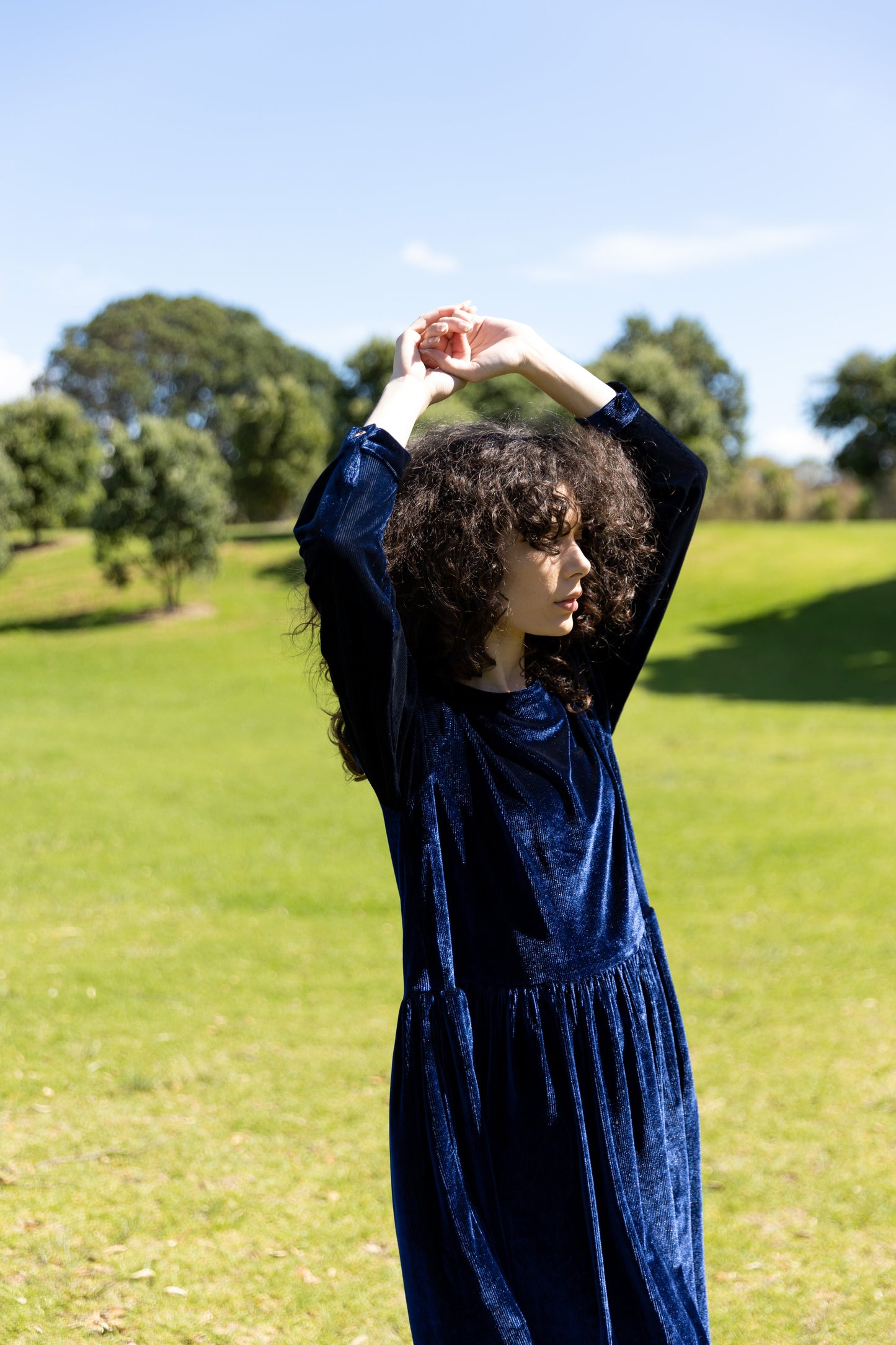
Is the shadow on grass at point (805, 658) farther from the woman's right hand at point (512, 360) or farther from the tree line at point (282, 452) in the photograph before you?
the woman's right hand at point (512, 360)

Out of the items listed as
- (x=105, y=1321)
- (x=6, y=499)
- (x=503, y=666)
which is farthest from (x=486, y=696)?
(x=6, y=499)

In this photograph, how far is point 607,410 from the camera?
6.99ft

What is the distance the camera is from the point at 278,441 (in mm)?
35938

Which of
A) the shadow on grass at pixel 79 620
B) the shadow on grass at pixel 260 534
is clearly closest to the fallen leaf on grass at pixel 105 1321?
the shadow on grass at pixel 79 620

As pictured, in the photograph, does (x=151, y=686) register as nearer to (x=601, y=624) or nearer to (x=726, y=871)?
(x=726, y=871)

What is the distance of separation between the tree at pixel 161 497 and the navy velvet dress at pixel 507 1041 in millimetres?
24295

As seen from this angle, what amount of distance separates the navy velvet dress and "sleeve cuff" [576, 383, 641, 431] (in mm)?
489

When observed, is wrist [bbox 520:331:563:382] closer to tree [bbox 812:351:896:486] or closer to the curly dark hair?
the curly dark hair

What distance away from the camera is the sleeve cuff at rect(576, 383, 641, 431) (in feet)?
6.98

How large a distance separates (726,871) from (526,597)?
7.48 metres

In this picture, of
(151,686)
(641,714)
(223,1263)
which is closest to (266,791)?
(641,714)

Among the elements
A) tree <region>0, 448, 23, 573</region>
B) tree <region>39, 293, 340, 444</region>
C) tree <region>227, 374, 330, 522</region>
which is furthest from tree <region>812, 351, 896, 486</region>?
tree <region>39, 293, 340, 444</region>

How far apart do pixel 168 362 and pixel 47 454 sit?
44.3 m

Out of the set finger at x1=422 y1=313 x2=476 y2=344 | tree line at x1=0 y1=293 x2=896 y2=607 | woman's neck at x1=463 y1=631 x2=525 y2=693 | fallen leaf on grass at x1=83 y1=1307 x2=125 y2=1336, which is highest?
tree line at x1=0 y1=293 x2=896 y2=607
